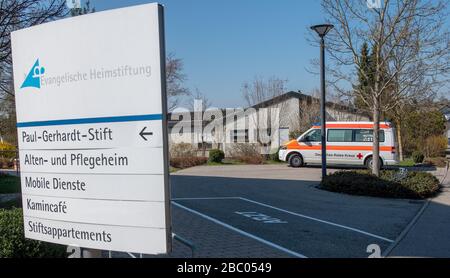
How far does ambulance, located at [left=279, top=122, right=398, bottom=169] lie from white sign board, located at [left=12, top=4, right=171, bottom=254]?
19765 mm

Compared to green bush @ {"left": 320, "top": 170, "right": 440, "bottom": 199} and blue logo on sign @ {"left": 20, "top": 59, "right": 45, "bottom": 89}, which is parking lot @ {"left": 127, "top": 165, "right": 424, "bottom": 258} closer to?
green bush @ {"left": 320, "top": 170, "right": 440, "bottom": 199}

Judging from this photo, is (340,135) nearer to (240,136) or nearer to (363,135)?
(363,135)

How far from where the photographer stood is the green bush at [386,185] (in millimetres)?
13039

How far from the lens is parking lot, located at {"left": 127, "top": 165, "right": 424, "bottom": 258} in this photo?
22.8 ft

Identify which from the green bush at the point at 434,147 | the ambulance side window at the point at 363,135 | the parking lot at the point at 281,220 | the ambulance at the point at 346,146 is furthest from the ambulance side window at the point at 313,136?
the green bush at the point at 434,147

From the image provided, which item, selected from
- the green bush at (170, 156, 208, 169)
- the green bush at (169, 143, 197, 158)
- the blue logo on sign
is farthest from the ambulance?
the blue logo on sign

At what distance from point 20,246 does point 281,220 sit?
5.98 metres

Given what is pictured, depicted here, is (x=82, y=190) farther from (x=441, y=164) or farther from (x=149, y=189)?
(x=441, y=164)

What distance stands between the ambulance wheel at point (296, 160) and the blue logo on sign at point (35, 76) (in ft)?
69.5

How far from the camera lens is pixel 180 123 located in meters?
35.7

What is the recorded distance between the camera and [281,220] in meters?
9.43

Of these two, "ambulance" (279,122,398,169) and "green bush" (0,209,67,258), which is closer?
"green bush" (0,209,67,258)

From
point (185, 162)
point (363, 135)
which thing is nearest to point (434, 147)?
point (363, 135)
